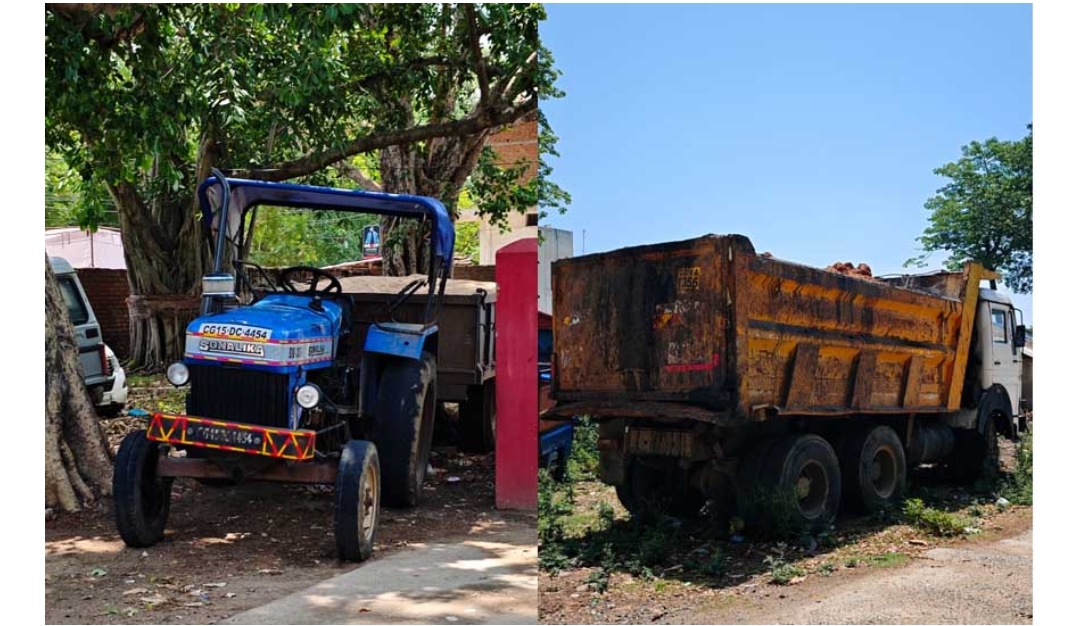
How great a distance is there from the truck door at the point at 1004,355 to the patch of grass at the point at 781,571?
0.92m

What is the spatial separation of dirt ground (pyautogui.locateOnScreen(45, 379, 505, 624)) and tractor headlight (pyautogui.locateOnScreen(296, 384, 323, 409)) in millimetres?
728

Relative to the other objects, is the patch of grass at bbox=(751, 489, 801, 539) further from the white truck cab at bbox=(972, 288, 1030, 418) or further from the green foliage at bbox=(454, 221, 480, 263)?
the green foliage at bbox=(454, 221, 480, 263)

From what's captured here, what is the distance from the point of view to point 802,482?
2.99m

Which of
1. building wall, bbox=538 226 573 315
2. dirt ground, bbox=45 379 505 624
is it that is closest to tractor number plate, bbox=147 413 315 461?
dirt ground, bbox=45 379 505 624

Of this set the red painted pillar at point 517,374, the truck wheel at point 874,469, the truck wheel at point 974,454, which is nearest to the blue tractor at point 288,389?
the red painted pillar at point 517,374

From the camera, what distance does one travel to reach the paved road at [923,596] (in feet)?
9.48

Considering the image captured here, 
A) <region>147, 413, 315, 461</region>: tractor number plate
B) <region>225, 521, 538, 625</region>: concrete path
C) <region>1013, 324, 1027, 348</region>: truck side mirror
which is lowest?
<region>225, 521, 538, 625</region>: concrete path

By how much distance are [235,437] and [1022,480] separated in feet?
10.4

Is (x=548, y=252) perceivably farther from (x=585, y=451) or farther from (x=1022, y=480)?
(x=1022, y=480)

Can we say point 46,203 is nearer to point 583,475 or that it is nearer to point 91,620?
point 91,620

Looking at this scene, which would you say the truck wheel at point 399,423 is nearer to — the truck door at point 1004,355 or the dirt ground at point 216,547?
the dirt ground at point 216,547

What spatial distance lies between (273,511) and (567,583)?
2.68 metres

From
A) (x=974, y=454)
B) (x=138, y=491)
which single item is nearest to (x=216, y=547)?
(x=138, y=491)

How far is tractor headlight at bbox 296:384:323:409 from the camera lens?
462cm
